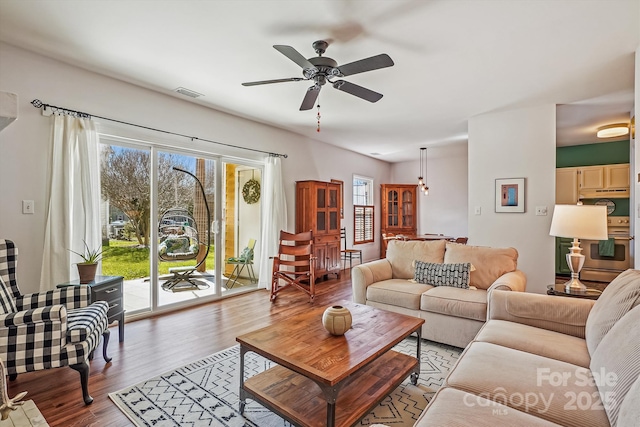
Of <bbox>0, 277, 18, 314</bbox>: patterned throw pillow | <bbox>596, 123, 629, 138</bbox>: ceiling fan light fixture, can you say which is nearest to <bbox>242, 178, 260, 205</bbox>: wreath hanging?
<bbox>0, 277, 18, 314</bbox>: patterned throw pillow

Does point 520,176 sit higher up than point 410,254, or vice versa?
point 520,176

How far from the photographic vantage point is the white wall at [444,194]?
7.53 m

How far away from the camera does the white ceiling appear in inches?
85.0

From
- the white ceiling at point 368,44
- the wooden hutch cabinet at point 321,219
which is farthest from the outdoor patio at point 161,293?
the white ceiling at point 368,44

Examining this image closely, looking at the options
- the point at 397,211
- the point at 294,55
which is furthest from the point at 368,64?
the point at 397,211

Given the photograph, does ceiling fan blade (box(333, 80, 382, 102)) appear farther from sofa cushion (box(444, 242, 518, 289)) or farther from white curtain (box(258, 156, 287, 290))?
white curtain (box(258, 156, 287, 290))

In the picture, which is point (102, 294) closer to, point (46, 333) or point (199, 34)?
point (46, 333)

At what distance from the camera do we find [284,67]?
3.02m

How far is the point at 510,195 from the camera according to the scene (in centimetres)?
425

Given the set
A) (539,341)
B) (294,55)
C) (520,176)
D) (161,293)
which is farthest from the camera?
(520,176)

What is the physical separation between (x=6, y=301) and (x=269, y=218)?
320cm

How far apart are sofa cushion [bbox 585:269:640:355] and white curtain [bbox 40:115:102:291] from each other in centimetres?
397

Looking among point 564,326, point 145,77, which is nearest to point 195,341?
point 145,77

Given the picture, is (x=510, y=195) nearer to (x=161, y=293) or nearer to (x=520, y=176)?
→ (x=520, y=176)
